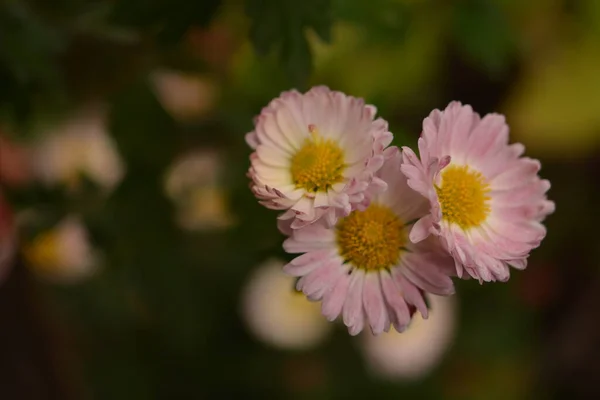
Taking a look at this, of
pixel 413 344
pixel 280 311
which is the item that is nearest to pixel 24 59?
pixel 280 311

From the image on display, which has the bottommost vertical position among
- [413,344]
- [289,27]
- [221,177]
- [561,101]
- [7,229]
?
[413,344]

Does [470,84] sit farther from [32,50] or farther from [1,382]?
[1,382]

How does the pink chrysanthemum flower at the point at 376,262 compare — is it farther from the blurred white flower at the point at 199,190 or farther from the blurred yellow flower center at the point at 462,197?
the blurred white flower at the point at 199,190

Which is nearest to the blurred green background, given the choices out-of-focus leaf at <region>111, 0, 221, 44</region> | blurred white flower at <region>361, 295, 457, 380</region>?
out-of-focus leaf at <region>111, 0, 221, 44</region>

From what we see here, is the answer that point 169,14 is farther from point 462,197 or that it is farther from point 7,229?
point 7,229

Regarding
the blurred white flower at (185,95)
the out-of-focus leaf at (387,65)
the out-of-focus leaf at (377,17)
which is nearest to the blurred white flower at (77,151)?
the blurred white flower at (185,95)

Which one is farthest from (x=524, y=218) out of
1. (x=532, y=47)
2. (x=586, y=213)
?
(x=586, y=213)
